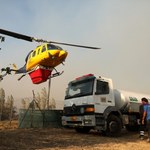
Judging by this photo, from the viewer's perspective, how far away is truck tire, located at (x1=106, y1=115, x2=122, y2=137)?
49.6 ft

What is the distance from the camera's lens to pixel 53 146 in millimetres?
10734

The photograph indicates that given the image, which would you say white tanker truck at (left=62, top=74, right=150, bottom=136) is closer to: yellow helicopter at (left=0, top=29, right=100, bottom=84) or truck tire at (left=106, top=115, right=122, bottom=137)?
truck tire at (left=106, top=115, right=122, bottom=137)

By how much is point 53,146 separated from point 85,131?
20.8 feet

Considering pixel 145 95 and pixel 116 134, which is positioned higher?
pixel 145 95

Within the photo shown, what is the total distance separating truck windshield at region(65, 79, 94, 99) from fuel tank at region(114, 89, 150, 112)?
8.08 feet

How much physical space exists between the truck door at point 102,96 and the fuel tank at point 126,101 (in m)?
1.27

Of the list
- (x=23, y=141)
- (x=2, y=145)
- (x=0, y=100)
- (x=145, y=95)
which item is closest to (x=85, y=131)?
(x=145, y=95)

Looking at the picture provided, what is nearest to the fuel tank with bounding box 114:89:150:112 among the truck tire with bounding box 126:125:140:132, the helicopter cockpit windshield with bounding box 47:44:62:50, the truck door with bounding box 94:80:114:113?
the truck tire with bounding box 126:125:140:132

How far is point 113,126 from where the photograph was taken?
50.1 ft

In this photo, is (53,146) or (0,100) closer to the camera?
(53,146)

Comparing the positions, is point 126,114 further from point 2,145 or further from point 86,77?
point 2,145

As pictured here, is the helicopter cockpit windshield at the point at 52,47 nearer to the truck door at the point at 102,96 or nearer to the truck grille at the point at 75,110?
the truck door at the point at 102,96

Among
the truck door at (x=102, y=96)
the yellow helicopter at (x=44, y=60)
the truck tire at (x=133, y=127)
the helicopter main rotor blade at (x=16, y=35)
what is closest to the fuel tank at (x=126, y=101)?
the truck tire at (x=133, y=127)

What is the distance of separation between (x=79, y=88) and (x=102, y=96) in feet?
4.23
